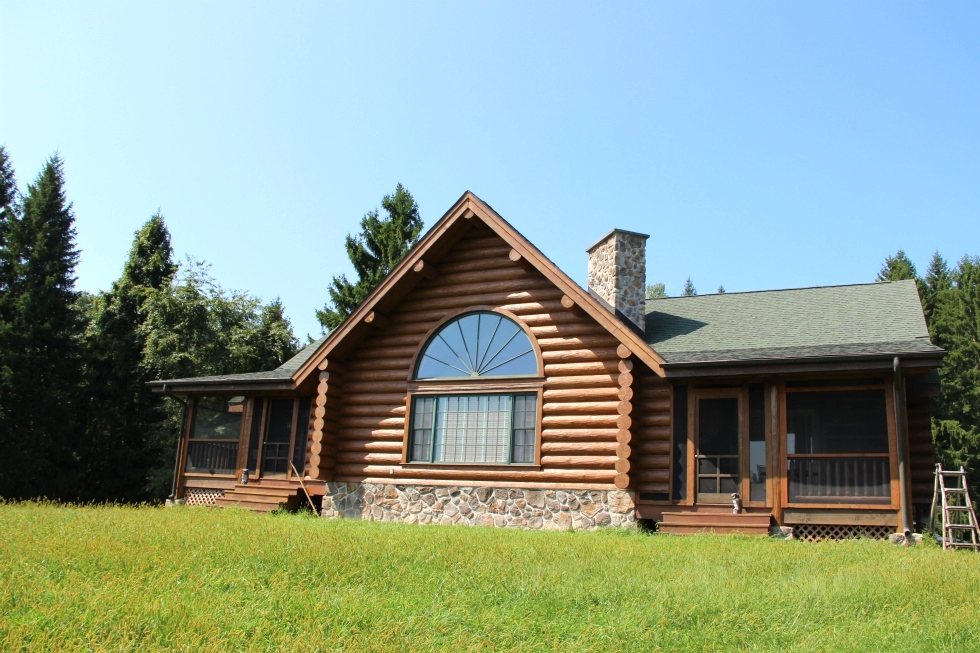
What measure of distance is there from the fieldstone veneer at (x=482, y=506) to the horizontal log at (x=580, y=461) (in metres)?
0.49

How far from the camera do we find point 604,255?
17578 millimetres

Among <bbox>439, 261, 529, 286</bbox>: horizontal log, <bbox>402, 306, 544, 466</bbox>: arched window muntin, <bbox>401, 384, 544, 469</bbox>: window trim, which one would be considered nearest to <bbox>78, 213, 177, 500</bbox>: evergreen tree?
<bbox>401, 384, 544, 469</bbox>: window trim

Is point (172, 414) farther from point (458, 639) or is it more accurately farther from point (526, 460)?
point (458, 639)

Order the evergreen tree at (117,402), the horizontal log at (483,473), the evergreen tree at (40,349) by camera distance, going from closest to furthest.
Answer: the horizontal log at (483,473), the evergreen tree at (40,349), the evergreen tree at (117,402)

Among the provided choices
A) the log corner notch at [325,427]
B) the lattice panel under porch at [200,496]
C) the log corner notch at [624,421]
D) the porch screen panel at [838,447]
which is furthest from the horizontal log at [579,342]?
the lattice panel under porch at [200,496]

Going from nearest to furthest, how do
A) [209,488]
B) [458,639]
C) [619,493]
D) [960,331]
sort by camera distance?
[458,639], [619,493], [209,488], [960,331]

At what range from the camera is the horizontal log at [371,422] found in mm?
17531

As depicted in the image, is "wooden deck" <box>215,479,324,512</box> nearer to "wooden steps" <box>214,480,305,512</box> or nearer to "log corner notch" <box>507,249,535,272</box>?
"wooden steps" <box>214,480,305,512</box>

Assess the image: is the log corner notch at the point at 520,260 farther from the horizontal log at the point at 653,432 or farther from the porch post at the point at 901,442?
the porch post at the point at 901,442

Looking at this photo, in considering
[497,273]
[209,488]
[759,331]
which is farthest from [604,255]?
[209,488]

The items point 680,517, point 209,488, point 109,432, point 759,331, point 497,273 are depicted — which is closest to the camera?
point 680,517

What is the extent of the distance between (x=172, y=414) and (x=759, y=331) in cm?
2332

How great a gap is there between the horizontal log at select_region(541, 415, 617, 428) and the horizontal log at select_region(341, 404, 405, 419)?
341cm

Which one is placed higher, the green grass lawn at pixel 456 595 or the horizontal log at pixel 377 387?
the horizontal log at pixel 377 387
